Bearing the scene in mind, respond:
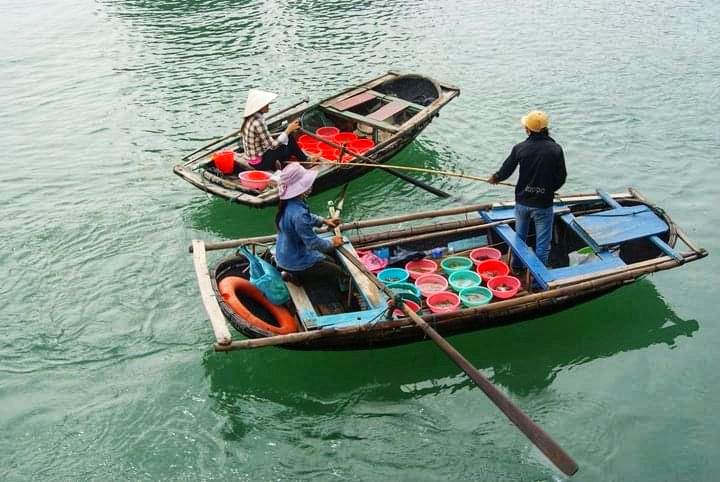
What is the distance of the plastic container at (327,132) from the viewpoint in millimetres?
11000

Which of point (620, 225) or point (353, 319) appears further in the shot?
point (620, 225)

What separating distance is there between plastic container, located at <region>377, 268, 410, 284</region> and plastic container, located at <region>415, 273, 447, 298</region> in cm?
17

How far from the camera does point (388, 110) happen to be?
11133 millimetres

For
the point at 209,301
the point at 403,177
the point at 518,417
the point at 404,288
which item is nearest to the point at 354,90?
the point at 403,177

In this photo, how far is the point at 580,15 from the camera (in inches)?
707

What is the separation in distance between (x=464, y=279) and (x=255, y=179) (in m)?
3.40

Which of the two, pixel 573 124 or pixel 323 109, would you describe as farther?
pixel 573 124

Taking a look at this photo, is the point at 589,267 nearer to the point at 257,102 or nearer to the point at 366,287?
the point at 366,287

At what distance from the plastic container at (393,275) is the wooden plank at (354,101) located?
4406mm

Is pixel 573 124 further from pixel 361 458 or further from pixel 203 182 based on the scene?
pixel 361 458

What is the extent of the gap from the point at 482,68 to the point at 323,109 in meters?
5.33

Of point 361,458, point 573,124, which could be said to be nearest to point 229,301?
point 361,458

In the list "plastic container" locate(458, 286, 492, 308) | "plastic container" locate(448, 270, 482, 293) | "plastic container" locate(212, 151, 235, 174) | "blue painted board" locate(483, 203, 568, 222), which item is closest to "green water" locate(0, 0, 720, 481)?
"plastic container" locate(458, 286, 492, 308)

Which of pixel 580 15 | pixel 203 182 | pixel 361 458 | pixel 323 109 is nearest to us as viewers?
pixel 361 458
